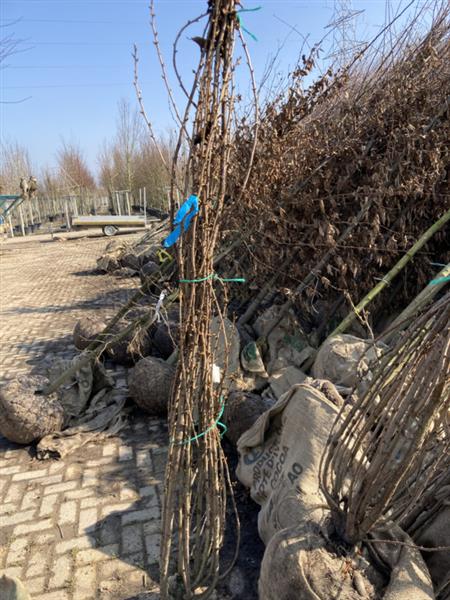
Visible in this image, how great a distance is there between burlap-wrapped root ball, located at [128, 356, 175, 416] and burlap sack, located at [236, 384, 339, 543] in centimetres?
131

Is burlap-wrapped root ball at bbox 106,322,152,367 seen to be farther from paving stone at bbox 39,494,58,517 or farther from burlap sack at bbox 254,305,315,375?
paving stone at bbox 39,494,58,517

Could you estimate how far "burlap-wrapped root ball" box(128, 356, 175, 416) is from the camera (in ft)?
13.8

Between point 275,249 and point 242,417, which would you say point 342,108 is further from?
point 242,417

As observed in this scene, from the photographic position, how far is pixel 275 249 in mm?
4809

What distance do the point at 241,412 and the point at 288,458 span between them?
0.97 m

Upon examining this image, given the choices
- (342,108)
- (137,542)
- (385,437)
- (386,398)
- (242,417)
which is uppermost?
(342,108)

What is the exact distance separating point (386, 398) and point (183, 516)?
1.15 meters

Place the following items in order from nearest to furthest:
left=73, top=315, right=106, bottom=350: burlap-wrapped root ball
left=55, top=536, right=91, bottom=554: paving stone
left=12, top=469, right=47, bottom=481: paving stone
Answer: left=55, top=536, right=91, bottom=554: paving stone → left=12, top=469, right=47, bottom=481: paving stone → left=73, top=315, right=106, bottom=350: burlap-wrapped root ball

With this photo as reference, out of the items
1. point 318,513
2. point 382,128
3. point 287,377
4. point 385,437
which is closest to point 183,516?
point 318,513

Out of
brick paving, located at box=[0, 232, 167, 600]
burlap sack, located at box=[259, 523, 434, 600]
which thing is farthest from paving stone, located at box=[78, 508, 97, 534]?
burlap sack, located at box=[259, 523, 434, 600]

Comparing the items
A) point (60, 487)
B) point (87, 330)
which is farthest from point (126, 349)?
point (60, 487)

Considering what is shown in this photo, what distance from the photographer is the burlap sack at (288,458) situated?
2.36 m

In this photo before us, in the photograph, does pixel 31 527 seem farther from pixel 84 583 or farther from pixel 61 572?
pixel 84 583

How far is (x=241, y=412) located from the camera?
3.58 meters
